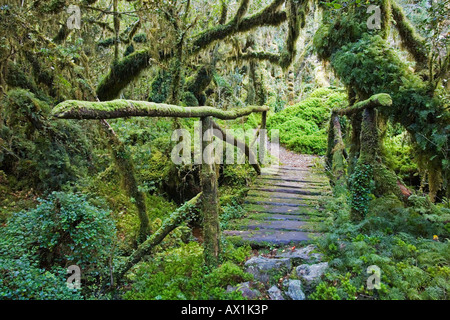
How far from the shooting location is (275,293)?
2848mm

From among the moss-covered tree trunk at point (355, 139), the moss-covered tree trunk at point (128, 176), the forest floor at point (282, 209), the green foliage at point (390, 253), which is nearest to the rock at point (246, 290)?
the green foliage at point (390, 253)

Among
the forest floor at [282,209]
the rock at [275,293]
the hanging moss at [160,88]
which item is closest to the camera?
the rock at [275,293]

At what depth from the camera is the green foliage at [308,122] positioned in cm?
1178

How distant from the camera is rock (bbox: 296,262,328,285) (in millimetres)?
2835

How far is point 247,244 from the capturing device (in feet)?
12.9

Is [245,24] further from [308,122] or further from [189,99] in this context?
[308,122]

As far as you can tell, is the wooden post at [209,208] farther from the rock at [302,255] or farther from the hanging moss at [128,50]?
the hanging moss at [128,50]

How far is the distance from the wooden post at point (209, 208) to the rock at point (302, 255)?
96 cm

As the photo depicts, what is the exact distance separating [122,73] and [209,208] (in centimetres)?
642

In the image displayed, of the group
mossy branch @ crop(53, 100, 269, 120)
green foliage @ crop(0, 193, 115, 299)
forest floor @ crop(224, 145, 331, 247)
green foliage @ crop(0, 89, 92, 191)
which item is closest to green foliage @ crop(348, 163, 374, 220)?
forest floor @ crop(224, 145, 331, 247)

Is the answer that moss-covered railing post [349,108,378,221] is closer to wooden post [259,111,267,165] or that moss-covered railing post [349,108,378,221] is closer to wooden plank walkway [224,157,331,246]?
wooden plank walkway [224,157,331,246]

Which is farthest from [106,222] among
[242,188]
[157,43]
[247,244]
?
[157,43]

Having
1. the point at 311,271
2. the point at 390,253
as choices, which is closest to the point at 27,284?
the point at 311,271

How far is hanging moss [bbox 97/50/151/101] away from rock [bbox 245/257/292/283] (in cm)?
699
